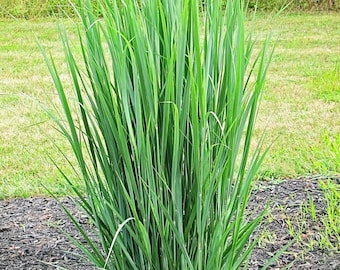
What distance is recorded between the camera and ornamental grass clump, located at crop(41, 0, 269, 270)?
5.01ft

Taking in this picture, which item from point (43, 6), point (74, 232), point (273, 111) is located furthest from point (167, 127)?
point (43, 6)

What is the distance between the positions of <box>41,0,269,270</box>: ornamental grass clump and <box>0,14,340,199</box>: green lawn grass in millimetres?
684

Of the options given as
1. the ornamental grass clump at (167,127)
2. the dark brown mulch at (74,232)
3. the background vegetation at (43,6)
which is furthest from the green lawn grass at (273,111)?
the ornamental grass clump at (167,127)

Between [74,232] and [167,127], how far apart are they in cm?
150

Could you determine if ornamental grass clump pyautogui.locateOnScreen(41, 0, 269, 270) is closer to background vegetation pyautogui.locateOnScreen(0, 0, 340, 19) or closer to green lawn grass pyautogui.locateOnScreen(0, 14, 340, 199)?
green lawn grass pyautogui.locateOnScreen(0, 14, 340, 199)

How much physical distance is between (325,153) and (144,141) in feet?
9.36

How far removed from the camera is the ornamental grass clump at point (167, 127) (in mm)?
1527

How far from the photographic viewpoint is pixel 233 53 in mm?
1650

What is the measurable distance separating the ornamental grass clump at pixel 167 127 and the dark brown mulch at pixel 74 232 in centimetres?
65

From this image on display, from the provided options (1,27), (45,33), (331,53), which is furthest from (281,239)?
(1,27)

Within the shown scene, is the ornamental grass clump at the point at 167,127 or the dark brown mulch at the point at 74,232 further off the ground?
the ornamental grass clump at the point at 167,127

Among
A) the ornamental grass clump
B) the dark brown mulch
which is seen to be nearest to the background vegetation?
the dark brown mulch

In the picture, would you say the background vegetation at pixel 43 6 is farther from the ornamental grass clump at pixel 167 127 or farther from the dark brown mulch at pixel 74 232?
the ornamental grass clump at pixel 167 127

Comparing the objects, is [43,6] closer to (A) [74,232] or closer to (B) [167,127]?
(A) [74,232]
